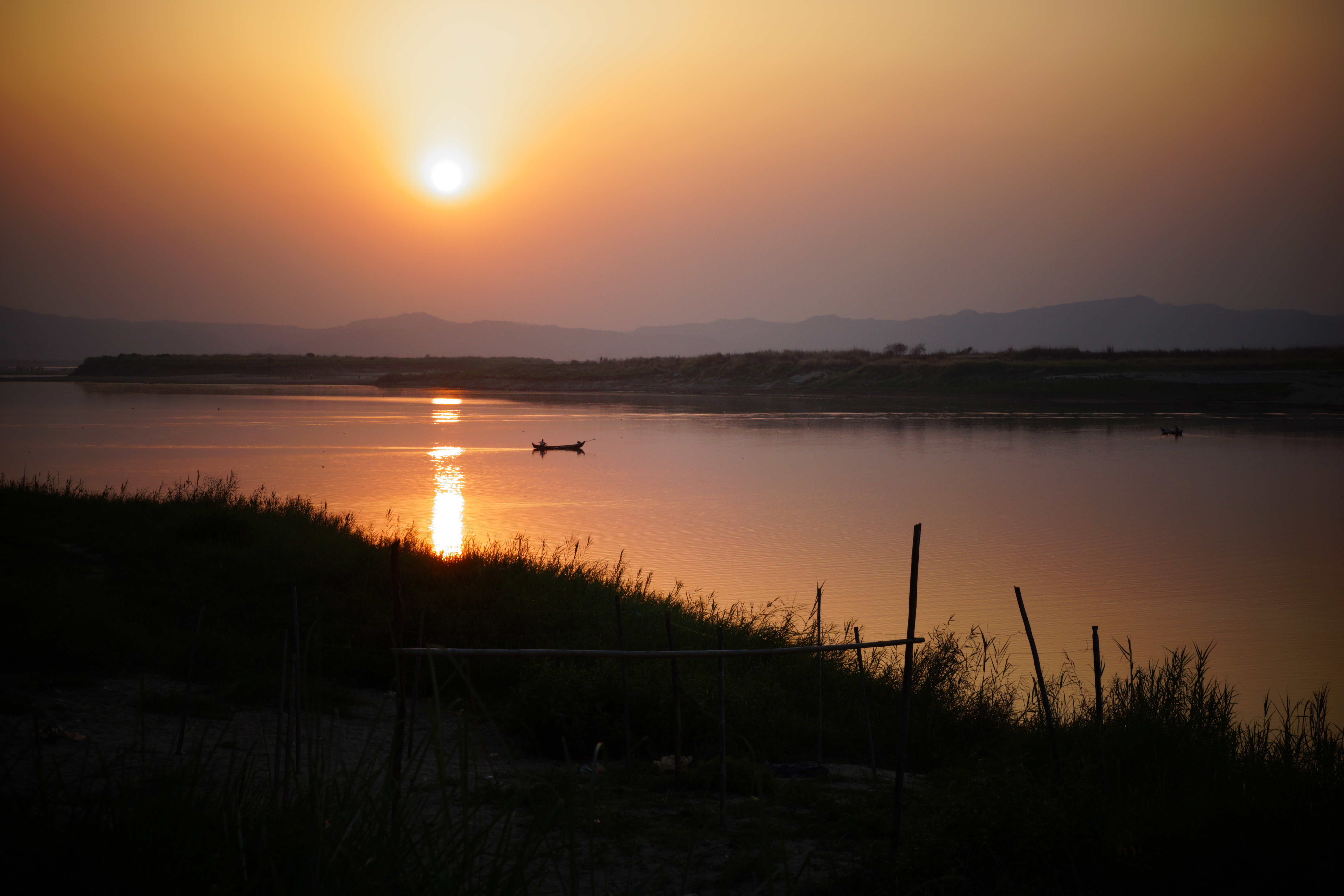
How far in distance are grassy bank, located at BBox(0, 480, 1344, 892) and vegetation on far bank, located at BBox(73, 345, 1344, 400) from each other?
162 feet

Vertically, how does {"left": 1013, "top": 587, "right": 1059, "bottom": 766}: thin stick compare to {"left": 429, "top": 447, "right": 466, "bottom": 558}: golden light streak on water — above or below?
above

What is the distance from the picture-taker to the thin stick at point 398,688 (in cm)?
326

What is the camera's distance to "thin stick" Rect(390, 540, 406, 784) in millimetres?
3258

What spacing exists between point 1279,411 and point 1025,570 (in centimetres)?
3817

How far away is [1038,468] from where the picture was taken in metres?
27.6

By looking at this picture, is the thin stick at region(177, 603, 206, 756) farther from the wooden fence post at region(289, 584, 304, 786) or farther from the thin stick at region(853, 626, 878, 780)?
the thin stick at region(853, 626, 878, 780)

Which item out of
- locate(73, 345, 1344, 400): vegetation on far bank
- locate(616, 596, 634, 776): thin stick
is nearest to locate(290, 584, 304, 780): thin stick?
locate(616, 596, 634, 776): thin stick

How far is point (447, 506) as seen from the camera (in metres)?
21.3

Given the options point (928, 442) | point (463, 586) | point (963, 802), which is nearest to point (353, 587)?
point (463, 586)

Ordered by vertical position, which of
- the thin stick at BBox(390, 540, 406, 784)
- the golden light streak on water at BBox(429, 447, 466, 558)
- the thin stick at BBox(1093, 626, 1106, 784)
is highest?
the thin stick at BBox(390, 540, 406, 784)

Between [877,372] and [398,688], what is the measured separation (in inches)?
2677

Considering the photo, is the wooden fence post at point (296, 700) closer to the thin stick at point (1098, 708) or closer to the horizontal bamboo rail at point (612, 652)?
the horizontal bamboo rail at point (612, 652)

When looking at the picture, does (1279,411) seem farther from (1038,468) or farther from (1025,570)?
(1025,570)

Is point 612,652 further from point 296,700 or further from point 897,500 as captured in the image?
point 897,500
